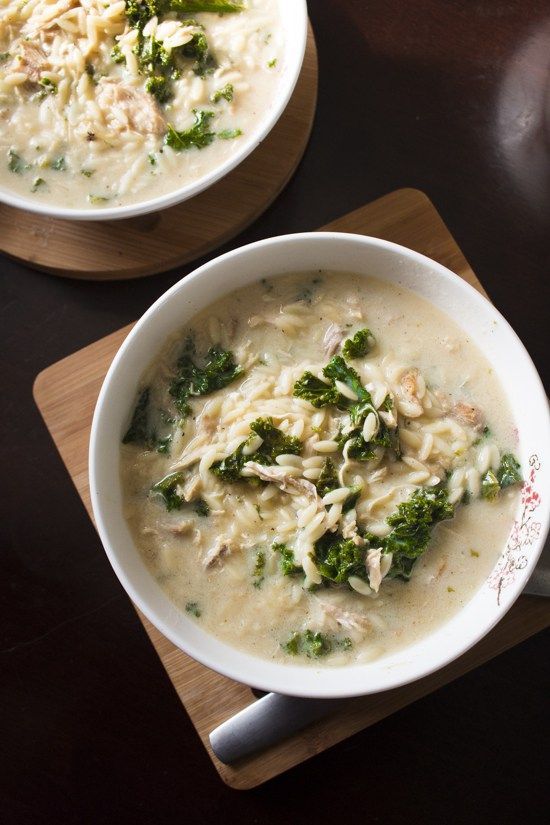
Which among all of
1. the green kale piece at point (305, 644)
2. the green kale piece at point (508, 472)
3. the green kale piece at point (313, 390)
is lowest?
the green kale piece at point (305, 644)

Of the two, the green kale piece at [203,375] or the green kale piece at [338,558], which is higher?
the green kale piece at [203,375]

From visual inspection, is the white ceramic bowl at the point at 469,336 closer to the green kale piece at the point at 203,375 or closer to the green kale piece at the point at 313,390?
the green kale piece at the point at 203,375

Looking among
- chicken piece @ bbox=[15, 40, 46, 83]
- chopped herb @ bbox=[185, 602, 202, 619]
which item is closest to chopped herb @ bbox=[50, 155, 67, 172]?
chicken piece @ bbox=[15, 40, 46, 83]

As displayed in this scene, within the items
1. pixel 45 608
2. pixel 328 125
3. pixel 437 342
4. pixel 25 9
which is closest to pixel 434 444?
pixel 437 342

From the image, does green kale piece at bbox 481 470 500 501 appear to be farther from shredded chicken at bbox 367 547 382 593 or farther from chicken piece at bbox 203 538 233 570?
chicken piece at bbox 203 538 233 570

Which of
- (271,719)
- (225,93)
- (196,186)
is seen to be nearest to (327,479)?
(271,719)

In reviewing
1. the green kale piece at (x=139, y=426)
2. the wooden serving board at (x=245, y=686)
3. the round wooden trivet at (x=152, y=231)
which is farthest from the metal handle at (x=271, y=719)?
the round wooden trivet at (x=152, y=231)
